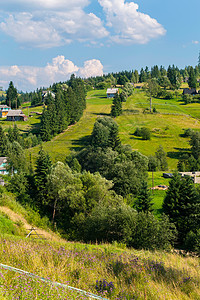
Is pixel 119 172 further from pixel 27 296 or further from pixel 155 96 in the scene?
pixel 155 96

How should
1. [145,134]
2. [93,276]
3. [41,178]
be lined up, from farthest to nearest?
[145,134], [41,178], [93,276]

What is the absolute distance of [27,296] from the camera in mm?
5328

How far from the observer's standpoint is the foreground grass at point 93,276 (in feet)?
18.3

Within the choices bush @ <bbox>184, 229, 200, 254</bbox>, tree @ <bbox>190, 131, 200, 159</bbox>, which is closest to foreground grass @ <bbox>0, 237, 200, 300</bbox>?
bush @ <bbox>184, 229, 200, 254</bbox>

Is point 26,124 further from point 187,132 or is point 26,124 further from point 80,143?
point 187,132

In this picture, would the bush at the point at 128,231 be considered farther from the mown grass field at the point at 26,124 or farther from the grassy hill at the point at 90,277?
the mown grass field at the point at 26,124

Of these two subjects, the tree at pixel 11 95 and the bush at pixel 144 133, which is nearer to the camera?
the bush at pixel 144 133

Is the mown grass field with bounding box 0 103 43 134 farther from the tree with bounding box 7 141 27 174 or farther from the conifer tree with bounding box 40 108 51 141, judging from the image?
the tree with bounding box 7 141 27 174

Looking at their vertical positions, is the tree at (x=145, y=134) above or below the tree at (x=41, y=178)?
above

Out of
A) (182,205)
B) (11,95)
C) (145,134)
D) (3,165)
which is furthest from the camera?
(11,95)

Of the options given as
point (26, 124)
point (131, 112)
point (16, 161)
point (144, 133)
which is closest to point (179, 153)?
point (144, 133)

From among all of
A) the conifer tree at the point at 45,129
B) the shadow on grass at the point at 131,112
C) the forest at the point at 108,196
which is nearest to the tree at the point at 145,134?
the forest at the point at 108,196

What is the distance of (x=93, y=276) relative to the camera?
6.82 m

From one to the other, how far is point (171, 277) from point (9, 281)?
4.59 m
